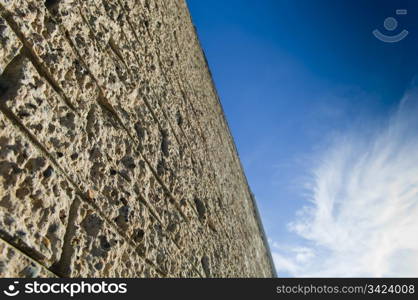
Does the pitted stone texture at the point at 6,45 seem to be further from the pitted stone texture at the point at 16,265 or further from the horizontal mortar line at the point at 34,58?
the pitted stone texture at the point at 16,265

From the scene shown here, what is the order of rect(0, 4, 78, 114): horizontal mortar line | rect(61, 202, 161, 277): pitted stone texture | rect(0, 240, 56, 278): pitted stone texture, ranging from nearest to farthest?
rect(0, 240, 56, 278): pitted stone texture → rect(0, 4, 78, 114): horizontal mortar line → rect(61, 202, 161, 277): pitted stone texture

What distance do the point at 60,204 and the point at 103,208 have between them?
205mm

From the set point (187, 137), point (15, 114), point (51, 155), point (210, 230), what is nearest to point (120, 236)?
point (51, 155)

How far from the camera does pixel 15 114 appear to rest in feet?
2.78

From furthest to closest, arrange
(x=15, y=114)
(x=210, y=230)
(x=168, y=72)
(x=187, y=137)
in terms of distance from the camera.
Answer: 1. (x=210, y=230)
2. (x=187, y=137)
3. (x=168, y=72)
4. (x=15, y=114)

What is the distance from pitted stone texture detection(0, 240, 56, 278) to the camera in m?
0.76

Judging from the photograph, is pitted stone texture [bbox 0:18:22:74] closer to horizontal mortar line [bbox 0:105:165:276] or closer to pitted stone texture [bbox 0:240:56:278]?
horizontal mortar line [bbox 0:105:165:276]

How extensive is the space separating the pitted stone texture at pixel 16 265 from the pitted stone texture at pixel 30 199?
0.07ft

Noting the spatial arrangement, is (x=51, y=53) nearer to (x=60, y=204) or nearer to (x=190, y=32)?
(x=60, y=204)

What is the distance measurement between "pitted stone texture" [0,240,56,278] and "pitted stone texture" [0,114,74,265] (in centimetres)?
2

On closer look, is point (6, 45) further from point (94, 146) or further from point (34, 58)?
point (94, 146)

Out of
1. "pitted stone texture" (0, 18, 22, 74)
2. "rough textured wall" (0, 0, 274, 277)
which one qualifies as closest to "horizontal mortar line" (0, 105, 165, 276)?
"rough textured wall" (0, 0, 274, 277)

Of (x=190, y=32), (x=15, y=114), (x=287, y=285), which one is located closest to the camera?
(x=15, y=114)

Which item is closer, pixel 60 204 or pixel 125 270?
pixel 60 204
